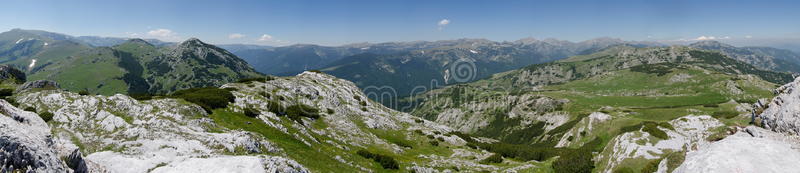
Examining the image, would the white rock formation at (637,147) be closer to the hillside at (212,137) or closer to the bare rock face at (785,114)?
the hillside at (212,137)

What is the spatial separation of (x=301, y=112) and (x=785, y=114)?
6980 centimetres

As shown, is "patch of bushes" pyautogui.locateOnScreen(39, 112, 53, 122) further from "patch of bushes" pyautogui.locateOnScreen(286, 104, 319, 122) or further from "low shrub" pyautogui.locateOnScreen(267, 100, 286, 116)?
"patch of bushes" pyautogui.locateOnScreen(286, 104, 319, 122)

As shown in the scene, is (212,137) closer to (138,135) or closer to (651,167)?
(138,135)

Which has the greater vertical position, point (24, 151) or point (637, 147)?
point (24, 151)

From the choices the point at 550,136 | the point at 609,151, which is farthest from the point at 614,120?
the point at 609,151

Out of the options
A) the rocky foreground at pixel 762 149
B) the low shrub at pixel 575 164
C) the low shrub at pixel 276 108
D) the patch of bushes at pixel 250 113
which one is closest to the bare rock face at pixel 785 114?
the rocky foreground at pixel 762 149

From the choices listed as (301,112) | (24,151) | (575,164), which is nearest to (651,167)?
(575,164)

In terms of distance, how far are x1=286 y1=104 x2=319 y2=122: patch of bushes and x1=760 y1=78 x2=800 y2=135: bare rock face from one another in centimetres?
6369

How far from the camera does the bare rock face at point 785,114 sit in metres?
27.8

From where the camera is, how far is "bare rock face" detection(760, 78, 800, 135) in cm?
2782

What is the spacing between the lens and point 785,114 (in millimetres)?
28984

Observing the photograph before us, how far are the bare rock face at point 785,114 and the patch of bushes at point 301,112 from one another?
209ft

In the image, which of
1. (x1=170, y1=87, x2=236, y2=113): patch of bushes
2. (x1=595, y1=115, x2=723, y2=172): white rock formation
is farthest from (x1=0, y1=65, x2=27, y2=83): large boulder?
(x1=595, y1=115, x2=723, y2=172): white rock formation

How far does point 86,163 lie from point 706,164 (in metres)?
45.1
